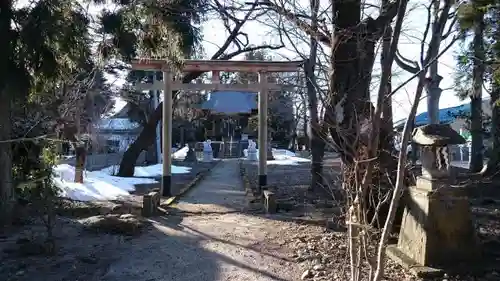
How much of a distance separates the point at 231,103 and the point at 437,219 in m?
18.5

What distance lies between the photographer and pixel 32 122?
30.0 ft

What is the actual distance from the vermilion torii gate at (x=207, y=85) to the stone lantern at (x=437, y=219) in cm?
579

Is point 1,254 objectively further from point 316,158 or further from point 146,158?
point 146,158

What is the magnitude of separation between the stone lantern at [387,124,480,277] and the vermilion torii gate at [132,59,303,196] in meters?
5.79

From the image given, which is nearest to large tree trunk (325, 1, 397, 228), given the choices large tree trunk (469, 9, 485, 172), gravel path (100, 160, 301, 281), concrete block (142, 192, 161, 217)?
gravel path (100, 160, 301, 281)

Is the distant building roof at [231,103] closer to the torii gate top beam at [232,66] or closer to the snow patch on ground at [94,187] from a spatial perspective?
the snow patch on ground at [94,187]

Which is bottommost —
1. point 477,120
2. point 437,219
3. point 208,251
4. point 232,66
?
point 208,251

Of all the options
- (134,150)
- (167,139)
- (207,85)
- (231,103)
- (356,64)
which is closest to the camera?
(356,64)

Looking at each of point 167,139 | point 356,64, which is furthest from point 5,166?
point 356,64

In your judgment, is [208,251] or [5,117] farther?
[5,117]

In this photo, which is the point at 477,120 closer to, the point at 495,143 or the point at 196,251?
the point at 495,143

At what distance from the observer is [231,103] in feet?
76.8

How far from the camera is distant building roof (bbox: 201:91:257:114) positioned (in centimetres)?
2317

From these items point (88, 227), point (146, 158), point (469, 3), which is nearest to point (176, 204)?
point (88, 227)
